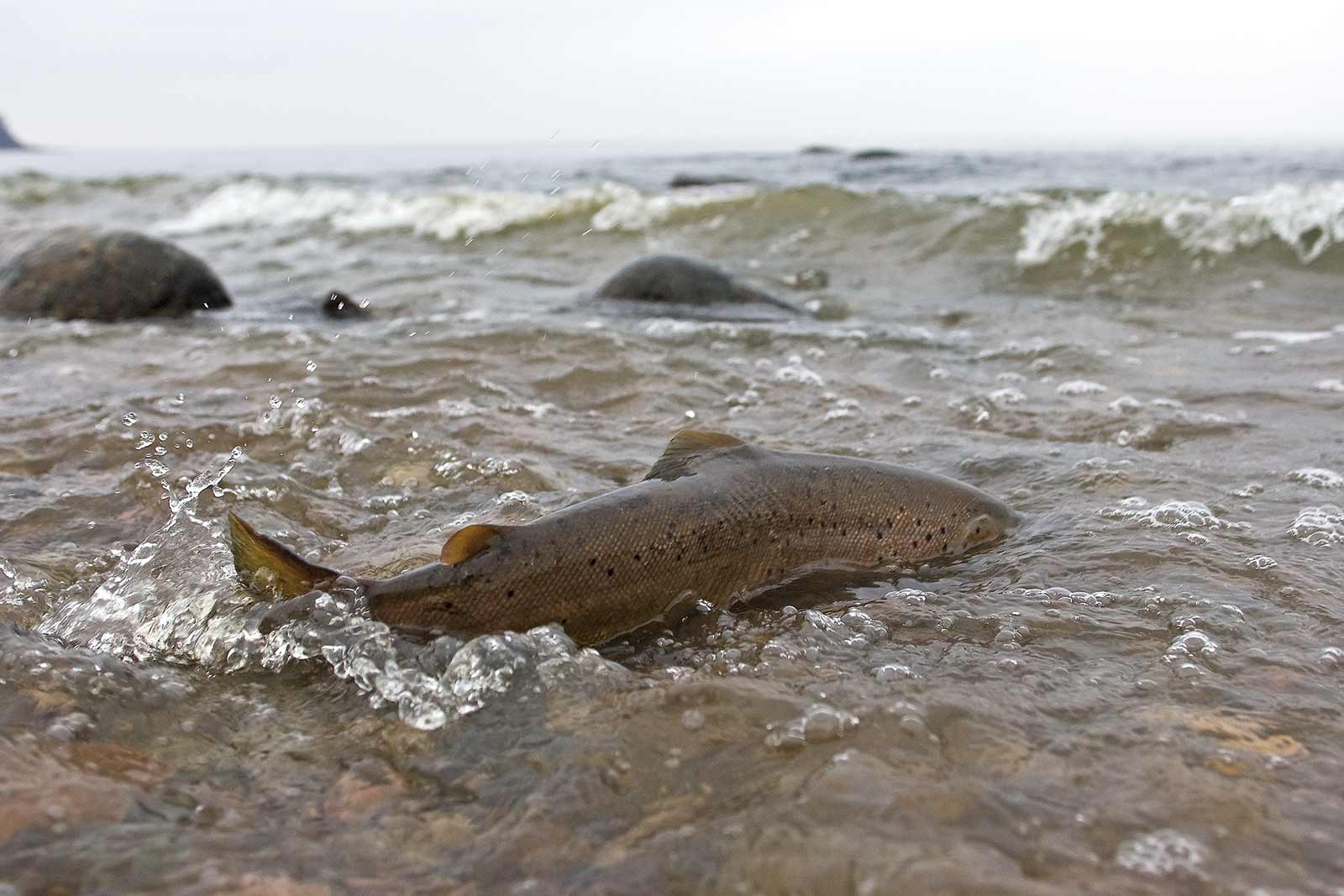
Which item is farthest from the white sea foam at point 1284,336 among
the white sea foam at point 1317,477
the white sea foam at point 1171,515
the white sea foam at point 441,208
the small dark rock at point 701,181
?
the small dark rock at point 701,181

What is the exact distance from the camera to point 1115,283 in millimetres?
9734

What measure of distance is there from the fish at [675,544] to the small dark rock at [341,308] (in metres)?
5.85

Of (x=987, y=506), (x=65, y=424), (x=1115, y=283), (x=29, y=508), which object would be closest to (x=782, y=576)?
(x=987, y=506)

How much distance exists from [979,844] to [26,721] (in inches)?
84.7

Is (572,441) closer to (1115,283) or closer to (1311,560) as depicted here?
(1311,560)

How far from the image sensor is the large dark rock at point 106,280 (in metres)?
8.70

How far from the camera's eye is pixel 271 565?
2.85 meters

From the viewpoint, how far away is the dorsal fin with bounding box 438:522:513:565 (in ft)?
9.21

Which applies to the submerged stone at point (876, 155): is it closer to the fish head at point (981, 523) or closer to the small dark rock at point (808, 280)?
the small dark rock at point (808, 280)

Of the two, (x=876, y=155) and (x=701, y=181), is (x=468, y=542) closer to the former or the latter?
(x=701, y=181)

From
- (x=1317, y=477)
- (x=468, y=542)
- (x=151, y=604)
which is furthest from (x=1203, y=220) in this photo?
(x=151, y=604)

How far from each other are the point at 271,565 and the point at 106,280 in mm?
7257

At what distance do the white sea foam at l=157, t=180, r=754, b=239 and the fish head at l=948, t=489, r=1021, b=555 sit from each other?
11310 millimetres

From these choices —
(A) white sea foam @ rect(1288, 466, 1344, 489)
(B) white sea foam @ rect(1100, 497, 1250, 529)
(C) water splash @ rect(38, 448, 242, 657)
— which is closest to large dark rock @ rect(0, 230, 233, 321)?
(C) water splash @ rect(38, 448, 242, 657)
